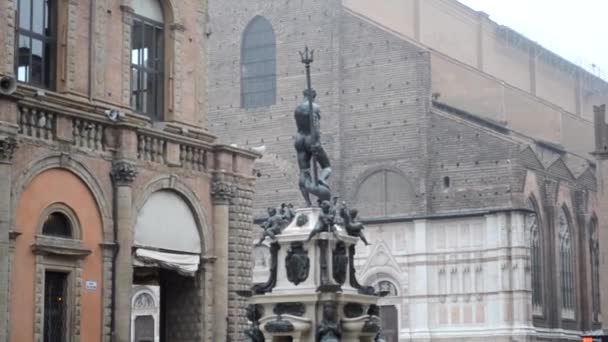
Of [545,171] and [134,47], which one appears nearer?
[134,47]

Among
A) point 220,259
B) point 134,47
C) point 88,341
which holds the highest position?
point 134,47

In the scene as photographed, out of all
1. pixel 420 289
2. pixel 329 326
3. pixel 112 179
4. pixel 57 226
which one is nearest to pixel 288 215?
pixel 329 326

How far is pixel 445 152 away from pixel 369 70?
5.46 metres

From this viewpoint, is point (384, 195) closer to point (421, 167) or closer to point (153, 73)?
point (421, 167)

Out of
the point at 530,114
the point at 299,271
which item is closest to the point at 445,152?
the point at 530,114

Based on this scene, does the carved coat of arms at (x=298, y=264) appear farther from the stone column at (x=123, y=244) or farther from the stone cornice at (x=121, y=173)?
the stone cornice at (x=121, y=173)

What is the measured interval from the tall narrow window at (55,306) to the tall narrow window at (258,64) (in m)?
35.3

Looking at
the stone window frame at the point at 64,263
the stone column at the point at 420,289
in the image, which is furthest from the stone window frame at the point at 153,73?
the stone column at the point at 420,289

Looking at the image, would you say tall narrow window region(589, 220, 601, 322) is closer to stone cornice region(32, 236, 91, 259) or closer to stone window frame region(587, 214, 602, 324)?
stone window frame region(587, 214, 602, 324)

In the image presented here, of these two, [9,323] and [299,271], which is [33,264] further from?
[299,271]

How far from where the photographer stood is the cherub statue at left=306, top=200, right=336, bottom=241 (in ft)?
66.5

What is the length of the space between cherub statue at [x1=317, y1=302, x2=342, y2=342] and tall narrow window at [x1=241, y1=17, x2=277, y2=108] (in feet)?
134

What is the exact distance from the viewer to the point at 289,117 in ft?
194

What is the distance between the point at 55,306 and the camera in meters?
25.6
